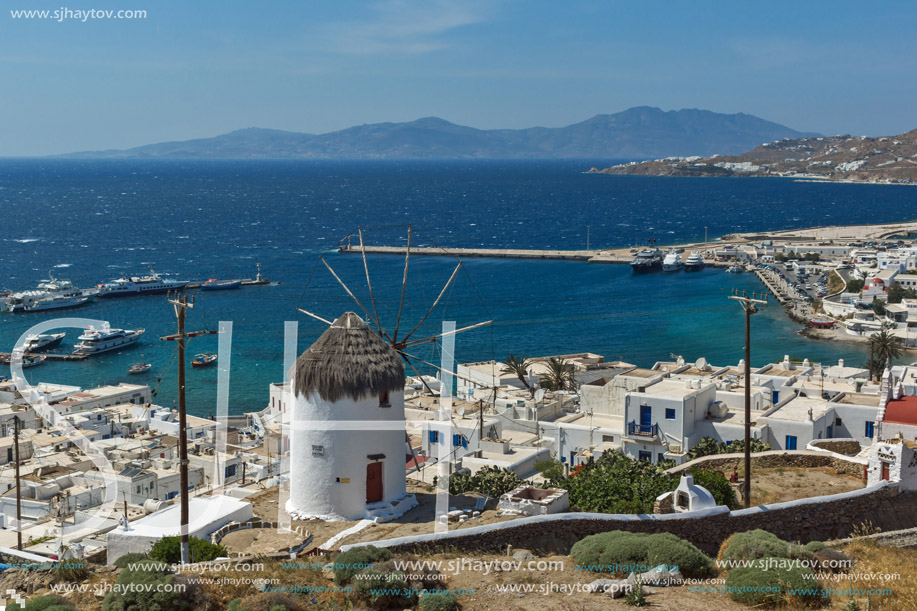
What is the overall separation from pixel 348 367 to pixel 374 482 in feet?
8.44

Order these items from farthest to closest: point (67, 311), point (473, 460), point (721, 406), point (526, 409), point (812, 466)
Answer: point (67, 311)
point (526, 409)
point (721, 406)
point (473, 460)
point (812, 466)

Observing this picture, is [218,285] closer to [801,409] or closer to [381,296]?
[381,296]

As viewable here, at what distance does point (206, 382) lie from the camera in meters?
68.1

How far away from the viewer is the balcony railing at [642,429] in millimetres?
33406

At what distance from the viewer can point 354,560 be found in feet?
51.0

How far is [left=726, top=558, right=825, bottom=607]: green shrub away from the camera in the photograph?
14328mm

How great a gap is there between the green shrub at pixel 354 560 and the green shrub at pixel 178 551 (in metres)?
2.74

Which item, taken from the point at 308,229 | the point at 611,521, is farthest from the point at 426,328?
the point at 308,229

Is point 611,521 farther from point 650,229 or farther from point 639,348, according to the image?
point 650,229

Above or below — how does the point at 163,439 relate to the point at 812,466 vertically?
below

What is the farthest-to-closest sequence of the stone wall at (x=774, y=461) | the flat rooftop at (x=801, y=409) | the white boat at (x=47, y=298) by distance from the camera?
1. the white boat at (x=47, y=298)
2. the flat rooftop at (x=801, y=409)
3. the stone wall at (x=774, y=461)

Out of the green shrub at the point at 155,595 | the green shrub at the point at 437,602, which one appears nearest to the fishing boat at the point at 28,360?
the green shrub at the point at 155,595

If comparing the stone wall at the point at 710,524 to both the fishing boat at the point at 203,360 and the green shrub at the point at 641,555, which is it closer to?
the green shrub at the point at 641,555

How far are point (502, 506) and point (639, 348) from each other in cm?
6060
